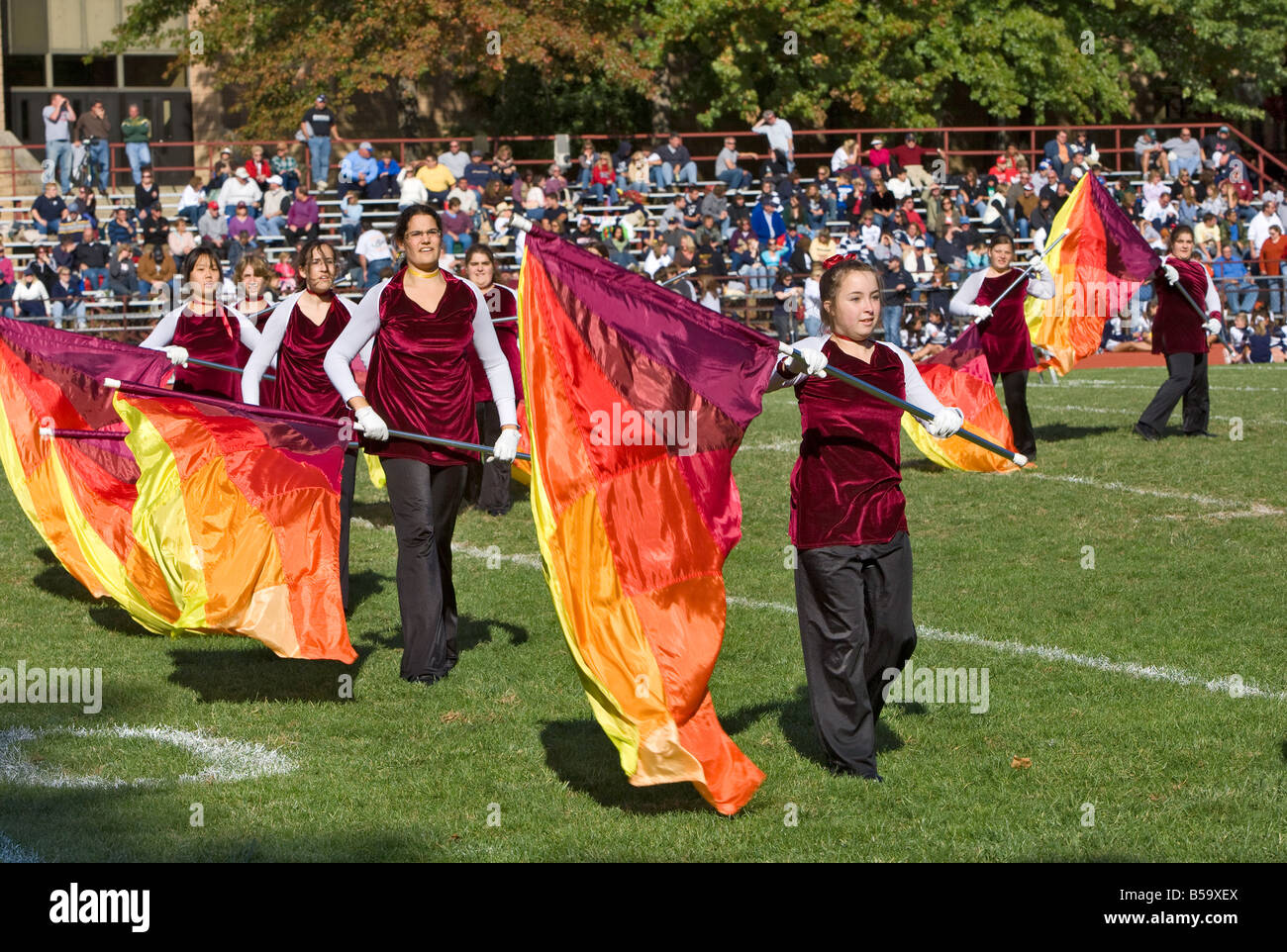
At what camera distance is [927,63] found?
35.8m

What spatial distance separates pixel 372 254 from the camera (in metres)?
25.5

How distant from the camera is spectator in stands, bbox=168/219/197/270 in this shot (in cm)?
2645

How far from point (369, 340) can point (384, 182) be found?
856 inches

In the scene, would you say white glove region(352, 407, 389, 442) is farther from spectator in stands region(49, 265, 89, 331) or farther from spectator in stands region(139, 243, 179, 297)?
spectator in stands region(139, 243, 179, 297)

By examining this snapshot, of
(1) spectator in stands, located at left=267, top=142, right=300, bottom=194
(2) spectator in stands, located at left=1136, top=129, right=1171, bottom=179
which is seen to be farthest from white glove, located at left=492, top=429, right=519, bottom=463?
(2) spectator in stands, located at left=1136, top=129, right=1171, bottom=179

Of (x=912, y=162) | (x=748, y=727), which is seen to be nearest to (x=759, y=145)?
(x=912, y=162)

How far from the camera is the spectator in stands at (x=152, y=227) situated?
26.7 meters

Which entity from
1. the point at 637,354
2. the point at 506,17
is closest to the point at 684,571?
the point at 637,354

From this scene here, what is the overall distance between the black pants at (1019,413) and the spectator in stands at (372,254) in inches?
528

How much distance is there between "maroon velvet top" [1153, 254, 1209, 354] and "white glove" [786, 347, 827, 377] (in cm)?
925

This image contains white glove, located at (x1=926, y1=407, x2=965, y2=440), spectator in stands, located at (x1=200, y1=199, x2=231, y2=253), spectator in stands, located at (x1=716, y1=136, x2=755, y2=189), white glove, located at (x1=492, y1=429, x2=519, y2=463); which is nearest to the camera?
white glove, located at (x1=926, y1=407, x2=965, y2=440)

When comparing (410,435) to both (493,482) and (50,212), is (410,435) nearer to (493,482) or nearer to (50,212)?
(493,482)

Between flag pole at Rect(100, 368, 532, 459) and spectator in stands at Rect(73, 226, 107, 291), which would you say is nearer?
flag pole at Rect(100, 368, 532, 459)

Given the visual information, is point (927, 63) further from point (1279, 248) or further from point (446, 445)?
point (446, 445)
